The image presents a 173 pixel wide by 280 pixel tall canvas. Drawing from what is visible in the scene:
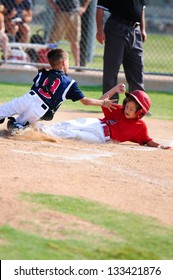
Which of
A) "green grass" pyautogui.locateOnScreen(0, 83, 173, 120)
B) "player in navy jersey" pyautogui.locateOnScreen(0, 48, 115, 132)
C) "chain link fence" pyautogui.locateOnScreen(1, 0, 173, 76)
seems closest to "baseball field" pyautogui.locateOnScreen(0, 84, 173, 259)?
"player in navy jersey" pyautogui.locateOnScreen(0, 48, 115, 132)

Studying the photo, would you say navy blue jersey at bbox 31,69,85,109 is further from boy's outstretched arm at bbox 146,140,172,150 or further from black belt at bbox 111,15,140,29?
black belt at bbox 111,15,140,29

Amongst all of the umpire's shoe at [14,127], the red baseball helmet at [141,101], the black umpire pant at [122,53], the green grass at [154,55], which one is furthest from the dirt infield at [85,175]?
the green grass at [154,55]

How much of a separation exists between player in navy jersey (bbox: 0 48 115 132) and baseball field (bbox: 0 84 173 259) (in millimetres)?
295

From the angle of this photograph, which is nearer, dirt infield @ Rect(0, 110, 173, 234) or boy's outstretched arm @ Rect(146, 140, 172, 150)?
dirt infield @ Rect(0, 110, 173, 234)

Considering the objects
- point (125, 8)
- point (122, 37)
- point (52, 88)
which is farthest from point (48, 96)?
point (125, 8)

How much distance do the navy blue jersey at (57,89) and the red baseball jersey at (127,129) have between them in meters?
0.48

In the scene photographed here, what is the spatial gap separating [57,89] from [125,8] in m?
2.57

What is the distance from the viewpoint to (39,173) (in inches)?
282

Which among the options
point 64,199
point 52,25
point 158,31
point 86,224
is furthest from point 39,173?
point 158,31

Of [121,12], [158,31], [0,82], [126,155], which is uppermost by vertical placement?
[121,12]

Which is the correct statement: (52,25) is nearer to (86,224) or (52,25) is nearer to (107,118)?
(107,118)

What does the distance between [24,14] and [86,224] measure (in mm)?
12005

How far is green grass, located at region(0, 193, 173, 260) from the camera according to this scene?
17.3 feet

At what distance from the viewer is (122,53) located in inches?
441
